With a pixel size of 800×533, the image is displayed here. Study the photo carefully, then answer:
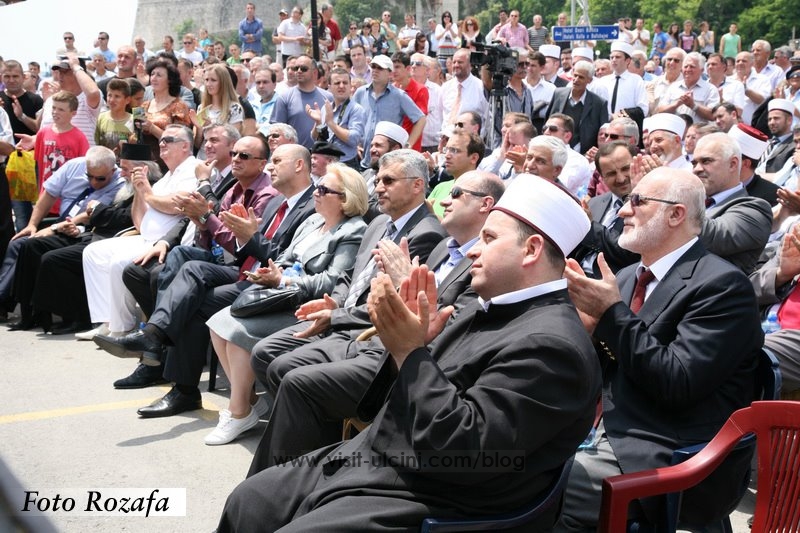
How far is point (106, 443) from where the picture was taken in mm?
5062

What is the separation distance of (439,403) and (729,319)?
4.21 ft

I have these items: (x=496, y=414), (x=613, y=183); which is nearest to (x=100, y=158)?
(x=613, y=183)

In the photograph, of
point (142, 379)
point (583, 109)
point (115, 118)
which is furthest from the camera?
point (583, 109)

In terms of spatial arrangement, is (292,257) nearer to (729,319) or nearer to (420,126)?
(729,319)

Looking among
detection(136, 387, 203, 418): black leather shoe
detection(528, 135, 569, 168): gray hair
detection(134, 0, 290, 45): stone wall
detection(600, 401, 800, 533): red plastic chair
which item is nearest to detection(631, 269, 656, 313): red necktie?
detection(600, 401, 800, 533): red plastic chair

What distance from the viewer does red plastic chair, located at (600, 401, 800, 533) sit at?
2.81 meters

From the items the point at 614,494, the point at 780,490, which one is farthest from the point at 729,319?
the point at 614,494

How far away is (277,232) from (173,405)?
138 cm

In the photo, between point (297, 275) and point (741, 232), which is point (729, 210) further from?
point (297, 275)

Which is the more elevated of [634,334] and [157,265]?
[634,334]

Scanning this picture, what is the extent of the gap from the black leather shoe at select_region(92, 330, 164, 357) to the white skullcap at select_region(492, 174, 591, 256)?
331 cm

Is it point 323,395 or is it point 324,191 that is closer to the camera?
point 323,395

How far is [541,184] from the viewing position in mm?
3100

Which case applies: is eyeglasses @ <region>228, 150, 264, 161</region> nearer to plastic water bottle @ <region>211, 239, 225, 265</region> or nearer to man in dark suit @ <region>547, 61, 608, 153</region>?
plastic water bottle @ <region>211, 239, 225, 265</region>
